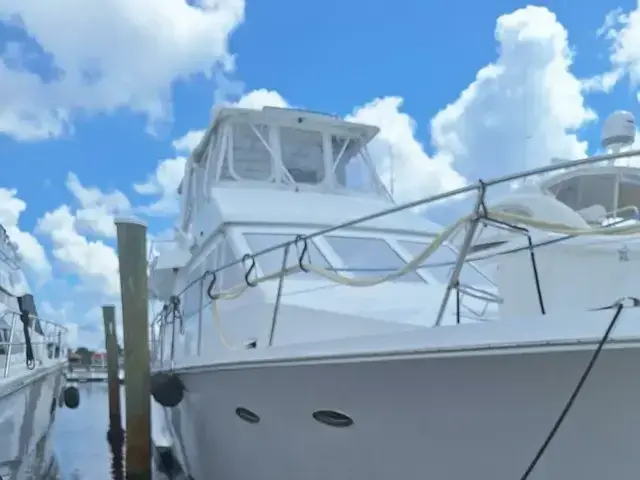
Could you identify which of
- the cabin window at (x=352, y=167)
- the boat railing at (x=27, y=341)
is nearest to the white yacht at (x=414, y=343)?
the cabin window at (x=352, y=167)

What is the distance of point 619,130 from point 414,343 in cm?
500

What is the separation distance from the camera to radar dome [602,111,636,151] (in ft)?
23.1

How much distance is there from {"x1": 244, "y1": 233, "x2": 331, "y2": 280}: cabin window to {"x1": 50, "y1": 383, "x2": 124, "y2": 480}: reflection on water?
665 cm

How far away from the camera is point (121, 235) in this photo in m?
6.88

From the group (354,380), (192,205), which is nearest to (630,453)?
(354,380)

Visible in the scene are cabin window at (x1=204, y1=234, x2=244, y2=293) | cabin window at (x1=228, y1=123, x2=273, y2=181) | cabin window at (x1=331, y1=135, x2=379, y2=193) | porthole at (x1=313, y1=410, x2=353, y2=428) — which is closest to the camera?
porthole at (x1=313, y1=410, x2=353, y2=428)

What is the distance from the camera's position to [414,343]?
3.27 m

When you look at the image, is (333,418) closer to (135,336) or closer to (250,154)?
(135,336)

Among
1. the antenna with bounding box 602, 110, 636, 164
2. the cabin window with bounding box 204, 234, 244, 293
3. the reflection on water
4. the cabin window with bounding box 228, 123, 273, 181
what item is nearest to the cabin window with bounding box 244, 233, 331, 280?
the cabin window with bounding box 204, 234, 244, 293

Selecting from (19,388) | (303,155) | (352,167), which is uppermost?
(303,155)

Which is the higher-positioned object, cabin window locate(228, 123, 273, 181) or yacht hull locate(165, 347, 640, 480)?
cabin window locate(228, 123, 273, 181)

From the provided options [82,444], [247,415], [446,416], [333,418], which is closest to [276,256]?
[247,415]

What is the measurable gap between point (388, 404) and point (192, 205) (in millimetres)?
6653

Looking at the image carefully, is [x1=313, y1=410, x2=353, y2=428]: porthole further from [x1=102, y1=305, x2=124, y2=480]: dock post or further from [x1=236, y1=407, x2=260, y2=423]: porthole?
[x1=102, y1=305, x2=124, y2=480]: dock post
